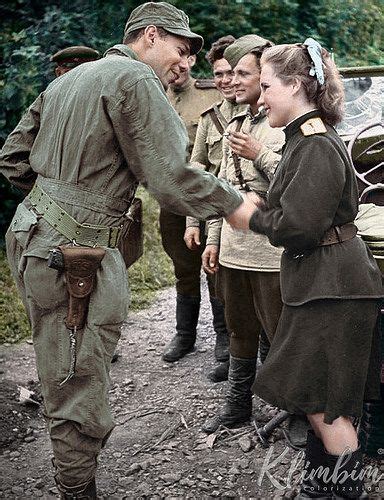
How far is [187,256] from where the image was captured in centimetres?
596

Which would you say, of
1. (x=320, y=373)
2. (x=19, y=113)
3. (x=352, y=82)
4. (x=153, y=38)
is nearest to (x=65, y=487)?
(x=320, y=373)

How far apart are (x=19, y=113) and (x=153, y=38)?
4702mm

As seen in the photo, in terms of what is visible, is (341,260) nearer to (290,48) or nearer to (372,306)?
(372,306)

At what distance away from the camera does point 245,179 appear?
14.5 feet

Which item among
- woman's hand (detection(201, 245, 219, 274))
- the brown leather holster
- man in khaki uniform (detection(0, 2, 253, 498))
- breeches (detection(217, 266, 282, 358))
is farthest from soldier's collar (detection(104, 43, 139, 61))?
woman's hand (detection(201, 245, 219, 274))

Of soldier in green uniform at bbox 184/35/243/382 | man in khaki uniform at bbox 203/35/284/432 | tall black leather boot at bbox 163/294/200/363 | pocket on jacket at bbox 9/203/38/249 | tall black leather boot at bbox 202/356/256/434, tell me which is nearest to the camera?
pocket on jacket at bbox 9/203/38/249

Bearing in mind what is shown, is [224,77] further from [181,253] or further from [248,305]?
[248,305]

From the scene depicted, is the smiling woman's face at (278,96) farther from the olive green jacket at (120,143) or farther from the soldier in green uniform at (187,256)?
the soldier in green uniform at (187,256)

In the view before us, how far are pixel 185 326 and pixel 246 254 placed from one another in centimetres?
182

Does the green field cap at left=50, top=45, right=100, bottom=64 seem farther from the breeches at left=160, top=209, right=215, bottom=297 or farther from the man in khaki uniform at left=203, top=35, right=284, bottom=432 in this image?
the man in khaki uniform at left=203, top=35, right=284, bottom=432

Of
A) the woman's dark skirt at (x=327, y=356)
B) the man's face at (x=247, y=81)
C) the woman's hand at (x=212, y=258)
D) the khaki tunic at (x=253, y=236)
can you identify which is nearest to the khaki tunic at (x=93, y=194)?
the woman's dark skirt at (x=327, y=356)

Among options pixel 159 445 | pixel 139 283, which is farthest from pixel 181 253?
pixel 139 283

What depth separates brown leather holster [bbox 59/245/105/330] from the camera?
3357 mm

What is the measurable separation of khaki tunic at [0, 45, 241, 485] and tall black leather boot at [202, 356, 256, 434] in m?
1.26
